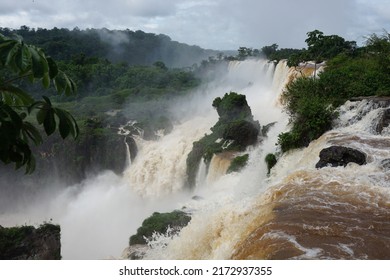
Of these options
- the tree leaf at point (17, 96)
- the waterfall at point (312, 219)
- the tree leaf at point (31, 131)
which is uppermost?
the tree leaf at point (17, 96)

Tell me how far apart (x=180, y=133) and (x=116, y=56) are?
51742 mm

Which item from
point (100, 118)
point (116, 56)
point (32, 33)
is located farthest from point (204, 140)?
point (32, 33)

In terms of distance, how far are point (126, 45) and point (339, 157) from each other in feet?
237

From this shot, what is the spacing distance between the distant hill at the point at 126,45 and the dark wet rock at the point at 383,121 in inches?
2210

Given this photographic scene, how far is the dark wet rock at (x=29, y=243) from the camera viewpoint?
902 centimetres

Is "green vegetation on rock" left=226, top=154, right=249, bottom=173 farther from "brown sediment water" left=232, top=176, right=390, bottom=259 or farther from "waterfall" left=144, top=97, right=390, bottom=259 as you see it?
"brown sediment water" left=232, top=176, right=390, bottom=259

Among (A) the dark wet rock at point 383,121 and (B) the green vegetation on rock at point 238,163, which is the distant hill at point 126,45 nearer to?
(B) the green vegetation on rock at point 238,163

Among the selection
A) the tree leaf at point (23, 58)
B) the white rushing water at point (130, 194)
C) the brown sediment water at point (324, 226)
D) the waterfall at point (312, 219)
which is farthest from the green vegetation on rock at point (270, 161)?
the tree leaf at point (23, 58)

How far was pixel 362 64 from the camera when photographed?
1652cm

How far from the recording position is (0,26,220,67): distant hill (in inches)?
2648

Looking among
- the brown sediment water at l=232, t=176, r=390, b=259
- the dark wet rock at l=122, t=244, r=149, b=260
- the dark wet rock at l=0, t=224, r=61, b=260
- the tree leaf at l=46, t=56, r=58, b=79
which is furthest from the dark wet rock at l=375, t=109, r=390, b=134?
the tree leaf at l=46, t=56, r=58, b=79

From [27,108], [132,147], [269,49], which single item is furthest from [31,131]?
[269,49]

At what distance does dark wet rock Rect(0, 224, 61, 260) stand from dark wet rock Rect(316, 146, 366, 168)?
259 inches

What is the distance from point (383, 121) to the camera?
983 cm
